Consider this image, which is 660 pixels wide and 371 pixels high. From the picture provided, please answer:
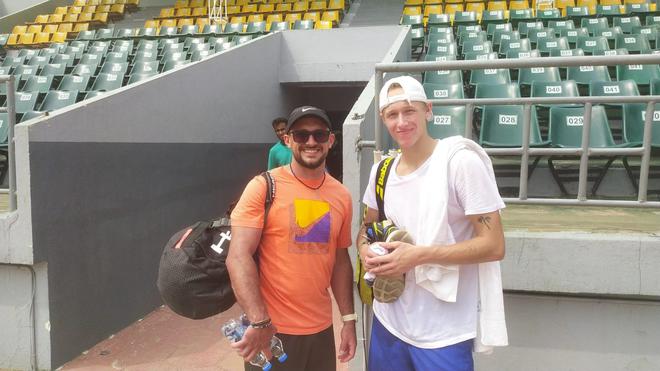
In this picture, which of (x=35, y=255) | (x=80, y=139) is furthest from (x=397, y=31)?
(x=35, y=255)

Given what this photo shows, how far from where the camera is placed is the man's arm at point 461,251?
1675mm

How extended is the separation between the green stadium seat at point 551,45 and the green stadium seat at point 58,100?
6.66 m

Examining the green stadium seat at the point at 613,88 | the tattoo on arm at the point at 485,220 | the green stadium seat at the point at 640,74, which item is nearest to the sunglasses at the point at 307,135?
the tattoo on arm at the point at 485,220

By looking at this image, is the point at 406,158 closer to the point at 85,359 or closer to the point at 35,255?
the point at 35,255

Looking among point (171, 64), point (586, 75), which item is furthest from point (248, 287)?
point (171, 64)

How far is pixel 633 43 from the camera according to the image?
7527 millimetres

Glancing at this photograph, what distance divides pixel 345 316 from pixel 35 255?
236 cm

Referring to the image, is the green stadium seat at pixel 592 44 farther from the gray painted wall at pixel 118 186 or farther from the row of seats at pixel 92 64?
the row of seats at pixel 92 64

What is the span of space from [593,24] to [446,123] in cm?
658

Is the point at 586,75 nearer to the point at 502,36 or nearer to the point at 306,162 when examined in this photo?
the point at 502,36

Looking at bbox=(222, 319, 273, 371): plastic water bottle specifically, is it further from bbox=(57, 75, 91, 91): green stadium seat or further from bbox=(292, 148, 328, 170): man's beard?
bbox=(57, 75, 91, 91): green stadium seat

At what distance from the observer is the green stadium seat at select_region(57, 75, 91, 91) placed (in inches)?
290

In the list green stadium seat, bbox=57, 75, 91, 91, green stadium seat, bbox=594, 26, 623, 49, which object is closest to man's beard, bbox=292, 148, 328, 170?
green stadium seat, bbox=57, 75, 91, 91

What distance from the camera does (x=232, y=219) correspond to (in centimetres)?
200
